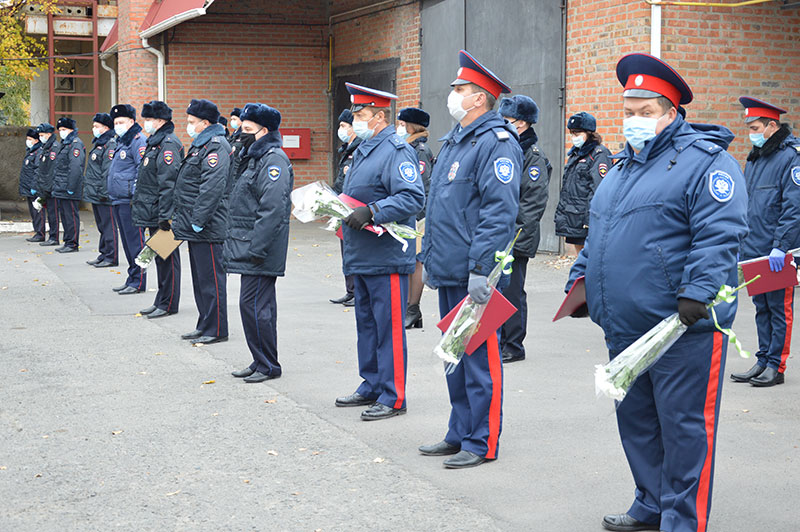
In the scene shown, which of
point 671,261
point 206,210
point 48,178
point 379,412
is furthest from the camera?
point 48,178

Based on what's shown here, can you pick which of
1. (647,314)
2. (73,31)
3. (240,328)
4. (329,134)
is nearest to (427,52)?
(329,134)

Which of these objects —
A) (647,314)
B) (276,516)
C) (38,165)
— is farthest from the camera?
(38,165)

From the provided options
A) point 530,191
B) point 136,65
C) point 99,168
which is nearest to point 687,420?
point 530,191

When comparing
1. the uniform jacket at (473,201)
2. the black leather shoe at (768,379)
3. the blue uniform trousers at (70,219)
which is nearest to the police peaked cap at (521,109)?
the black leather shoe at (768,379)

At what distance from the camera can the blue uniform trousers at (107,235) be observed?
1446 cm

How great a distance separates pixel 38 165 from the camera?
17.9m

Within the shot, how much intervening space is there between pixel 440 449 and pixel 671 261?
2.05m

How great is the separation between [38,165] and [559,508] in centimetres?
1526

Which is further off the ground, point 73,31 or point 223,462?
point 73,31

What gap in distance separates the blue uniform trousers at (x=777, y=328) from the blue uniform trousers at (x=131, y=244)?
7.23 meters

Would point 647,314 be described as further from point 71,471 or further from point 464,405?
point 71,471

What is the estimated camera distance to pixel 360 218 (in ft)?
20.1

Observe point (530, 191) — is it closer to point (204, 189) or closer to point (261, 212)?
point (261, 212)

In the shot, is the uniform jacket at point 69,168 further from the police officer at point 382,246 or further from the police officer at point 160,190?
the police officer at point 382,246
